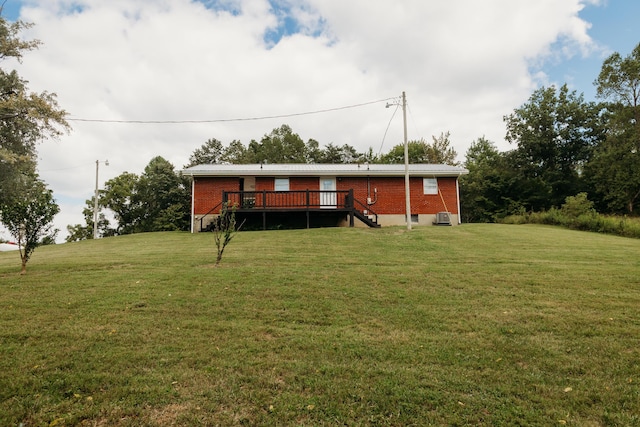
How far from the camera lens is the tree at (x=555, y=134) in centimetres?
3219

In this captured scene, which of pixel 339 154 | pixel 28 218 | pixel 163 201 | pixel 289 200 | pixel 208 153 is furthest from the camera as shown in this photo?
pixel 339 154

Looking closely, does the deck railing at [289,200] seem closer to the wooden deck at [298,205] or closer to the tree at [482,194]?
the wooden deck at [298,205]

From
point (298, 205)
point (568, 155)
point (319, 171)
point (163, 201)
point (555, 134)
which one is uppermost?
point (555, 134)

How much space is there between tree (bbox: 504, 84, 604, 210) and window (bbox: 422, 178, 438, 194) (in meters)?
17.0

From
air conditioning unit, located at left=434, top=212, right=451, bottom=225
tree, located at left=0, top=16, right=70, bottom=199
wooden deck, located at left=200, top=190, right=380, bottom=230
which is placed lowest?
air conditioning unit, located at left=434, top=212, right=451, bottom=225

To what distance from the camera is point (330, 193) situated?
19016 millimetres

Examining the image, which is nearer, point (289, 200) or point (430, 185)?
point (289, 200)

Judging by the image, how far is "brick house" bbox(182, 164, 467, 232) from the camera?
18.7 meters

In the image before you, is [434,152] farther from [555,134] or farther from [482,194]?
[555,134]

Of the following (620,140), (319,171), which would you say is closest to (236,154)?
(319,171)

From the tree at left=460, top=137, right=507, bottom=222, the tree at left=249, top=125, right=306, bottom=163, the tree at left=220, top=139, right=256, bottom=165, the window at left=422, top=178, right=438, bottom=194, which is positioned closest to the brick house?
the window at left=422, top=178, right=438, bottom=194

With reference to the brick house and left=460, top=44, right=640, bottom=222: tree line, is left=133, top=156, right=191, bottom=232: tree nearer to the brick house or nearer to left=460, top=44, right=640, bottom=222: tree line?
the brick house

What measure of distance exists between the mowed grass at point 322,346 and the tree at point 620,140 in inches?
989

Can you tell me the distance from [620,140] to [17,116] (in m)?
39.3
